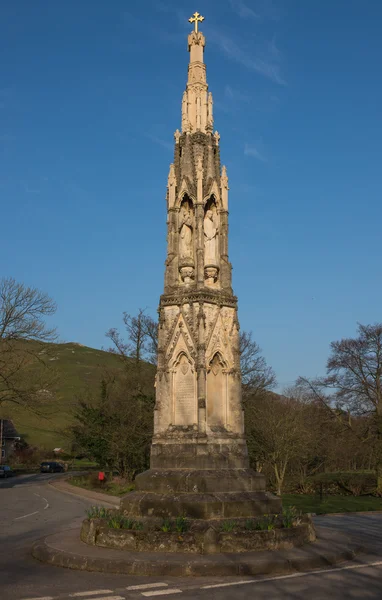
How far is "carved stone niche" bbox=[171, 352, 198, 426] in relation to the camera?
12586mm

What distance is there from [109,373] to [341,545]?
3210 centimetres

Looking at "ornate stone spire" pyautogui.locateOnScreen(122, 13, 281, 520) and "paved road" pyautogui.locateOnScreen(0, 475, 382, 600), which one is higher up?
"ornate stone spire" pyautogui.locateOnScreen(122, 13, 281, 520)

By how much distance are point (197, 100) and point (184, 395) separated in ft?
25.9

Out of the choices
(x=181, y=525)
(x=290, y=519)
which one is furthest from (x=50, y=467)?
(x=181, y=525)

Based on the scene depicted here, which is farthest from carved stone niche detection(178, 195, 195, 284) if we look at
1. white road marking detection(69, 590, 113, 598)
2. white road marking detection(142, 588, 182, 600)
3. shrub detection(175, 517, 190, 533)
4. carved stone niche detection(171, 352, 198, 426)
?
white road marking detection(69, 590, 113, 598)

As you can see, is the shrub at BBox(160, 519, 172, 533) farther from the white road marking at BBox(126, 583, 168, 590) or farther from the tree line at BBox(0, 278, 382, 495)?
the tree line at BBox(0, 278, 382, 495)

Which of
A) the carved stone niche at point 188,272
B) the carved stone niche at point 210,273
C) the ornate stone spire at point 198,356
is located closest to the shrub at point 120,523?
the ornate stone spire at point 198,356

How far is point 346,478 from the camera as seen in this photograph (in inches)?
1249

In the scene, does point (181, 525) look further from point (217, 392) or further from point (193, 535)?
point (217, 392)

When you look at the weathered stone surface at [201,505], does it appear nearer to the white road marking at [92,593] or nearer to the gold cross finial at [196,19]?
the white road marking at [92,593]

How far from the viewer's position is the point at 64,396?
50.4 meters

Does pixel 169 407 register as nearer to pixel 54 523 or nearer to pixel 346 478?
pixel 54 523

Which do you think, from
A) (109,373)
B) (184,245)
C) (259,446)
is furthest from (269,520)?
(109,373)

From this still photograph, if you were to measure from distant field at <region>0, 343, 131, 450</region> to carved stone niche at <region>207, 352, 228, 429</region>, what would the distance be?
22.4 meters
